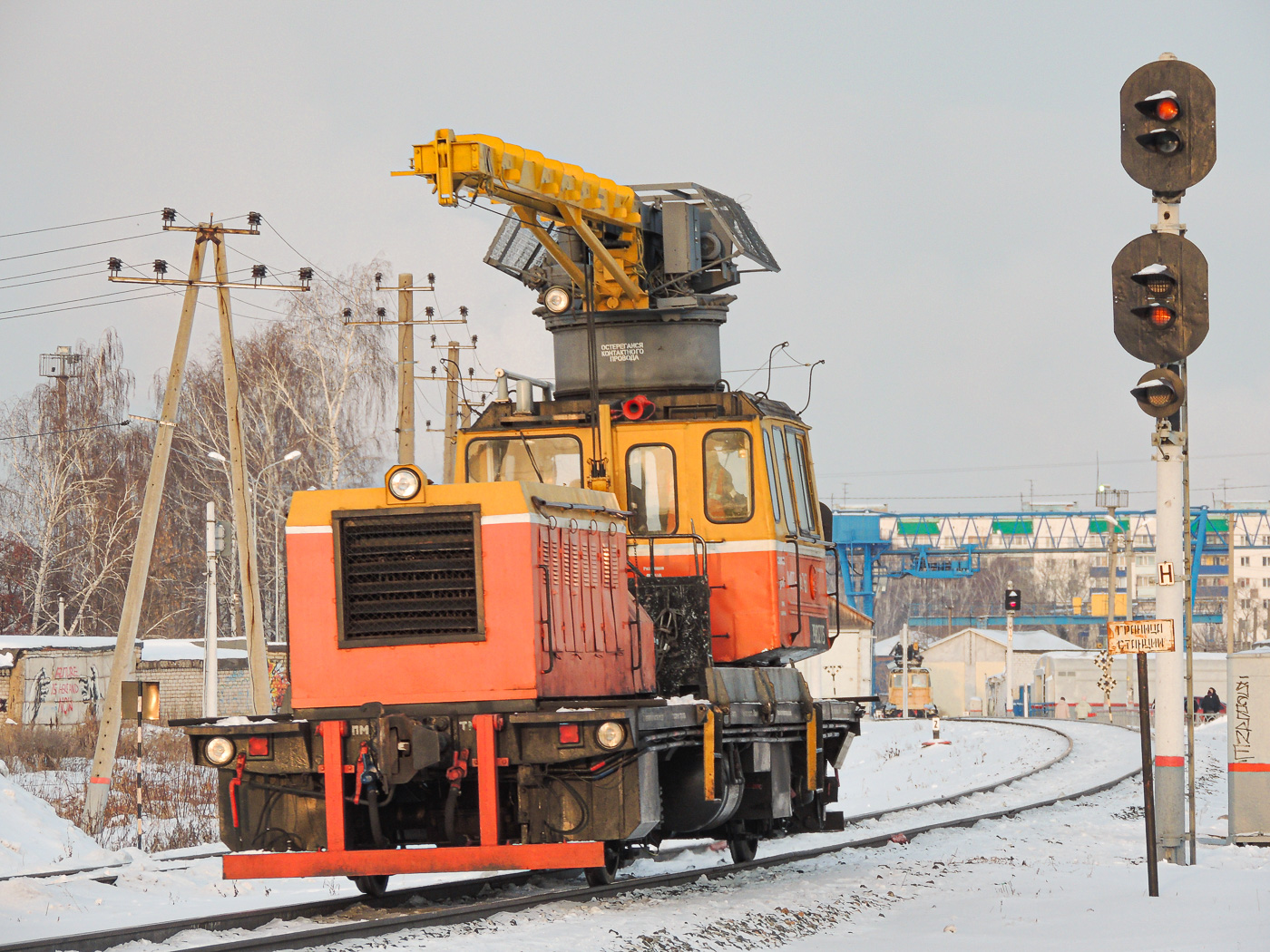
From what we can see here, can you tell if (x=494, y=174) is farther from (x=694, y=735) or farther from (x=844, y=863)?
(x=844, y=863)

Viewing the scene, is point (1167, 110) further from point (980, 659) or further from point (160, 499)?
point (980, 659)

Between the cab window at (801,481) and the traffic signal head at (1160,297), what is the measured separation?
2.69 metres

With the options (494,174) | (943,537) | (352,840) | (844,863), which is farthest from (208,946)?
(943,537)

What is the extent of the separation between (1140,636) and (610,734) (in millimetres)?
3743

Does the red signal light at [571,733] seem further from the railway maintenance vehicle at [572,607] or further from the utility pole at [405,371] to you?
the utility pole at [405,371]

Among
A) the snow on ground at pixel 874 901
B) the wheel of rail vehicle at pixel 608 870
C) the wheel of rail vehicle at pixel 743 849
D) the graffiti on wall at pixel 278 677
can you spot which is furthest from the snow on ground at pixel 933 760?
the graffiti on wall at pixel 278 677

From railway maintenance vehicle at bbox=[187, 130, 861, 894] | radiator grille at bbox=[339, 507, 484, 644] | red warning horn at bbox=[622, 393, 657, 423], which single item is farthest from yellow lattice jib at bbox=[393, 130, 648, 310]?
radiator grille at bbox=[339, 507, 484, 644]

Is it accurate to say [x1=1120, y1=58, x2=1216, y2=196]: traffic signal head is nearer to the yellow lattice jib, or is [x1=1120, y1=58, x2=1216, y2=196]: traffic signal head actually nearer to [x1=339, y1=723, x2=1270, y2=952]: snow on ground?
the yellow lattice jib

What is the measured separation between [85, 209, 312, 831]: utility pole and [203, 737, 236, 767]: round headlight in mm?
12304

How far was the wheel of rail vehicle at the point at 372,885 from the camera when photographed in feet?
34.8

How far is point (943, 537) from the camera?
398 feet

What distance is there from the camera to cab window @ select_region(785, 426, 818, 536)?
12539mm

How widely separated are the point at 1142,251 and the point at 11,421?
50.9m

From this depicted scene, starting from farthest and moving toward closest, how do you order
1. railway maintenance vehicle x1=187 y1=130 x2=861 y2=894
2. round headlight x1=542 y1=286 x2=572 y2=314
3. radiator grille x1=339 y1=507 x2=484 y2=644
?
round headlight x1=542 y1=286 x2=572 y2=314
radiator grille x1=339 y1=507 x2=484 y2=644
railway maintenance vehicle x1=187 y1=130 x2=861 y2=894
